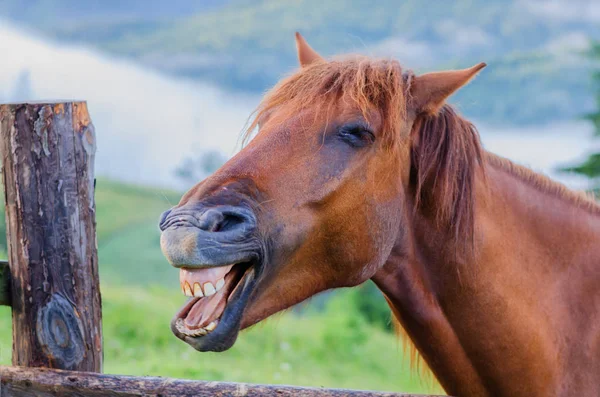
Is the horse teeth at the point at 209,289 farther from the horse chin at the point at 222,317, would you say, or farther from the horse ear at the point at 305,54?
the horse ear at the point at 305,54

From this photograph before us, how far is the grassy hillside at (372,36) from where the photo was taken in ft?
173

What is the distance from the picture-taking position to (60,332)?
313cm

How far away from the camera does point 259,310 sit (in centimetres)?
270

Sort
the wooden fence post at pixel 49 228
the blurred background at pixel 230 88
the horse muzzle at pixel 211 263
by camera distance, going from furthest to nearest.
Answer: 1. the blurred background at pixel 230 88
2. the wooden fence post at pixel 49 228
3. the horse muzzle at pixel 211 263

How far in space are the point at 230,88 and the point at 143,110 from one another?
1087 cm

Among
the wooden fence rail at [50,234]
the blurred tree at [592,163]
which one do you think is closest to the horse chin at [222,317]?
the wooden fence rail at [50,234]

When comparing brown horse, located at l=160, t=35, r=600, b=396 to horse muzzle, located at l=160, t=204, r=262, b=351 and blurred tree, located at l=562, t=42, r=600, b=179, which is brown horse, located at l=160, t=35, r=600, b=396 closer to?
horse muzzle, located at l=160, t=204, r=262, b=351

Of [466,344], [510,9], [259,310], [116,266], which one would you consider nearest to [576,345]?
[466,344]

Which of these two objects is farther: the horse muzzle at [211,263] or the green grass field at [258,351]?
the green grass field at [258,351]

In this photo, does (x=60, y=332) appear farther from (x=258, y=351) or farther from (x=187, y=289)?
(x=258, y=351)

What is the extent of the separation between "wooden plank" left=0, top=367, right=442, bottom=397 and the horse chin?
10.7 inches

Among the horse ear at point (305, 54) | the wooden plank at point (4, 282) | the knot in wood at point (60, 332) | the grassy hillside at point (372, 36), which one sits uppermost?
the grassy hillside at point (372, 36)

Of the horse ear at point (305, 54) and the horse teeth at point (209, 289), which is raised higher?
the horse ear at point (305, 54)

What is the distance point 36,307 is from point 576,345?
2.32 metres
